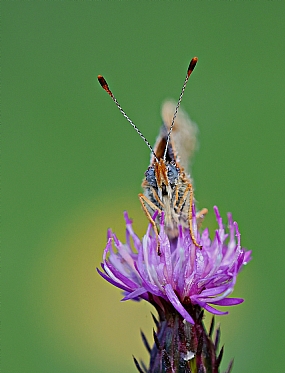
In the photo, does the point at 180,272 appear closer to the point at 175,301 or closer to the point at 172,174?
the point at 175,301

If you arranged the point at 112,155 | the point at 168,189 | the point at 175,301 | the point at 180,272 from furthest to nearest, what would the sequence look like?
the point at 112,155 → the point at 168,189 → the point at 180,272 → the point at 175,301

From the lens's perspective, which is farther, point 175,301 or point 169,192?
point 169,192

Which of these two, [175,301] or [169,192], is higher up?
[169,192]

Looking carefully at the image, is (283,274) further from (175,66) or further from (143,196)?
(175,66)

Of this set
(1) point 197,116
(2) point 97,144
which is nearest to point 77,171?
(2) point 97,144

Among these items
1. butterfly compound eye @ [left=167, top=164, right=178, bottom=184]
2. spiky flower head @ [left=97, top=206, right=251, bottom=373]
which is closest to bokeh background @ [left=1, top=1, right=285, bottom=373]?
spiky flower head @ [left=97, top=206, right=251, bottom=373]

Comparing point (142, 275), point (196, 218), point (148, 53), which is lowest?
point (142, 275)

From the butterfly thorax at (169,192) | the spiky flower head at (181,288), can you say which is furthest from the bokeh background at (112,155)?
the butterfly thorax at (169,192)

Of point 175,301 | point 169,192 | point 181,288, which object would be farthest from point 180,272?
point 169,192
